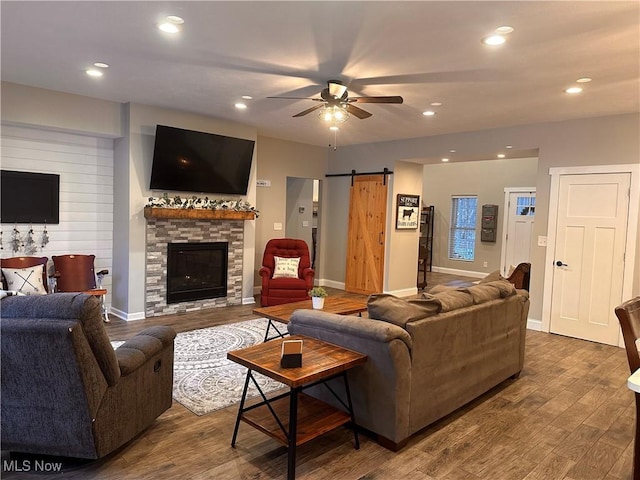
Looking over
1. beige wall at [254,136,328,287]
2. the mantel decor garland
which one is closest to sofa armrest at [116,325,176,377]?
the mantel decor garland

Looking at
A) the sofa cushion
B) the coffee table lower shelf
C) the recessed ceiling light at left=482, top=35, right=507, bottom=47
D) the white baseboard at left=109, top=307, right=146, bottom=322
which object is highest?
the recessed ceiling light at left=482, top=35, right=507, bottom=47

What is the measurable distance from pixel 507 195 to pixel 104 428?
30.8 feet

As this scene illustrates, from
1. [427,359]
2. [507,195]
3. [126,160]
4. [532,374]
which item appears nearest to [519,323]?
[532,374]

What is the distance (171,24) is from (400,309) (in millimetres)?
2481

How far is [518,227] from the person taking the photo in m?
9.51

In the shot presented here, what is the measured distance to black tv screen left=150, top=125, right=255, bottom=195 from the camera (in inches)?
213

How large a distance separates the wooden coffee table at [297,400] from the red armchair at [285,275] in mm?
3072

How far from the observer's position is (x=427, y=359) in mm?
2719

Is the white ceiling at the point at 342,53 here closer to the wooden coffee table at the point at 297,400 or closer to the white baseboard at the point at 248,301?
the wooden coffee table at the point at 297,400

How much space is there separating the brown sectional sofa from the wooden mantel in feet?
9.90

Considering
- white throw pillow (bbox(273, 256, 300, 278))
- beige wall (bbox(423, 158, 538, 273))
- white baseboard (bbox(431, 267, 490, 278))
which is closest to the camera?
white throw pillow (bbox(273, 256, 300, 278))

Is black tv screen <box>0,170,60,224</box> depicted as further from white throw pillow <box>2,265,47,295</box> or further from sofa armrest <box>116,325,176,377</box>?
sofa armrest <box>116,325,176,377</box>

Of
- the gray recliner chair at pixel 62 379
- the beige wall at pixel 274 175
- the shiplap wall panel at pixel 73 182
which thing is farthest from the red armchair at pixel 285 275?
the gray recliner chair at pixel 62 379

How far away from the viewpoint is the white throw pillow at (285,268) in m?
6.13
